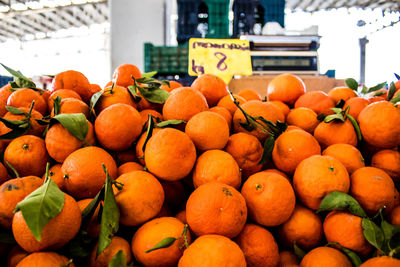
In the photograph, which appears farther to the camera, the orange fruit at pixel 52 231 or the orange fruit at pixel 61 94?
the orange fruit at pixel 61 94

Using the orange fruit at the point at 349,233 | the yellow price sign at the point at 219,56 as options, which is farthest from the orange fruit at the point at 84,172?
the yellow price sign at the point at 219,56

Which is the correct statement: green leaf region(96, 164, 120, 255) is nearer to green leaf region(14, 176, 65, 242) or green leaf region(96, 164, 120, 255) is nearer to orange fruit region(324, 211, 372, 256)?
green leaf region(14, 176, 65, 242)

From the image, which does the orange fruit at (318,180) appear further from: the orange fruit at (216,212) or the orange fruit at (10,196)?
the orange fruit at (10,196)

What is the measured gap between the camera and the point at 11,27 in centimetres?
1510

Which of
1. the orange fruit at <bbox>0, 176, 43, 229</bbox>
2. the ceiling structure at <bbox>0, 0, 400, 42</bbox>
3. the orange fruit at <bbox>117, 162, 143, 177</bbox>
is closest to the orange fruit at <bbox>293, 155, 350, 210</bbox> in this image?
the orange fruit at <bbox>117, 162, 143, 177</bbox>

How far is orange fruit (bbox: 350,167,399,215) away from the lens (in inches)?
34.3

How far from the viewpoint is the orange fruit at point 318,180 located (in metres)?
0.85

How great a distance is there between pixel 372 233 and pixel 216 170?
1.53 feet

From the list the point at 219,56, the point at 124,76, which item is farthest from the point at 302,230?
the point at 219,56

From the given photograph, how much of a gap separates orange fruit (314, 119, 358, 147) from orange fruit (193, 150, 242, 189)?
17.3 inches

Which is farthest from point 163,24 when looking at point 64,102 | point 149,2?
point 64,102

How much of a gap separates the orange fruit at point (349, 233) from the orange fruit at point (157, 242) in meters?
0.43

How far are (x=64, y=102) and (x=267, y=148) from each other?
75cm

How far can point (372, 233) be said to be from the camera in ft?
2.53
